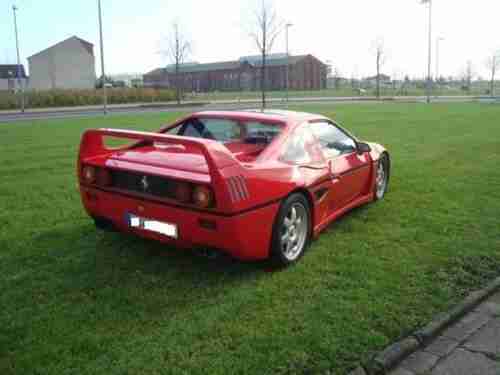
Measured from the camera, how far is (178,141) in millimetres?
3822

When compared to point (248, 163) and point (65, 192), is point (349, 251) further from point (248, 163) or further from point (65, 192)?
point (65, 192)

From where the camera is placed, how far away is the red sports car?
3.73m

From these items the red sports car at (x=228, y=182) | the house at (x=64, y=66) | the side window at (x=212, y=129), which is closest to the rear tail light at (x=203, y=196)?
the red sports car at (x=228, y=182)

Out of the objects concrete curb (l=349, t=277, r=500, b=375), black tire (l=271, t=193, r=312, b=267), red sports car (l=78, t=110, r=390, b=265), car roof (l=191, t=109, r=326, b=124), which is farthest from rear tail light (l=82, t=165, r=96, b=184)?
concrete curb (l=349, t=277, r=500, b=375)

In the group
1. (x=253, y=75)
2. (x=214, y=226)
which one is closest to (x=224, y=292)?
(x=214, y=226)

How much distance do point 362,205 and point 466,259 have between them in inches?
Answer: 76.8

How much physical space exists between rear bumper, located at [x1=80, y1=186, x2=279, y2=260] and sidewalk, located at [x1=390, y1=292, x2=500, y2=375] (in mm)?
1401

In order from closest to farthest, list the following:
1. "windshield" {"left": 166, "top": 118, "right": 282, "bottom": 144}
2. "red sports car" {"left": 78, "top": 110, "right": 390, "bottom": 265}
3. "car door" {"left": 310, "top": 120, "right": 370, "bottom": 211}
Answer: "red sports car" {"left": 78, "top": 110, "right": 390, "bottom": 265}, "windshield" {"left": 166, "top": 118, "right": 282, "bottom": 144}, "car door" {"left": 310, "top": 120, "right": 370, "bottom": 211}

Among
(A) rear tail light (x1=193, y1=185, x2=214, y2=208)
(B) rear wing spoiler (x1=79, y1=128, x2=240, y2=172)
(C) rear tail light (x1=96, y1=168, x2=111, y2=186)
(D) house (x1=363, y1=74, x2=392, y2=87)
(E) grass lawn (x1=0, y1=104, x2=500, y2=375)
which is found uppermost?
(D) house (x1=363, y1=74, x2=392, y2=87)

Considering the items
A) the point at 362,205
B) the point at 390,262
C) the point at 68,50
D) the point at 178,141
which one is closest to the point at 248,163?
the point at 178,141

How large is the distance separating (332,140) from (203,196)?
2236 millimetres

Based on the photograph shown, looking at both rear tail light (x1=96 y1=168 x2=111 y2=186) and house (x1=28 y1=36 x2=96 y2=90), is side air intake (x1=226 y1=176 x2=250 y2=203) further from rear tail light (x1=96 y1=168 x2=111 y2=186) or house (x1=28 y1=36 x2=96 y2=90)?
house (x1=28 y1=36 x2=96 y2=90)

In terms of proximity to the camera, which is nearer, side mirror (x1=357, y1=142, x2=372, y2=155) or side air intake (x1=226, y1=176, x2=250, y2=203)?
side air intake (x1=226, y1=176, x2=250, y2=203)

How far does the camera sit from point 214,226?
146 inches
